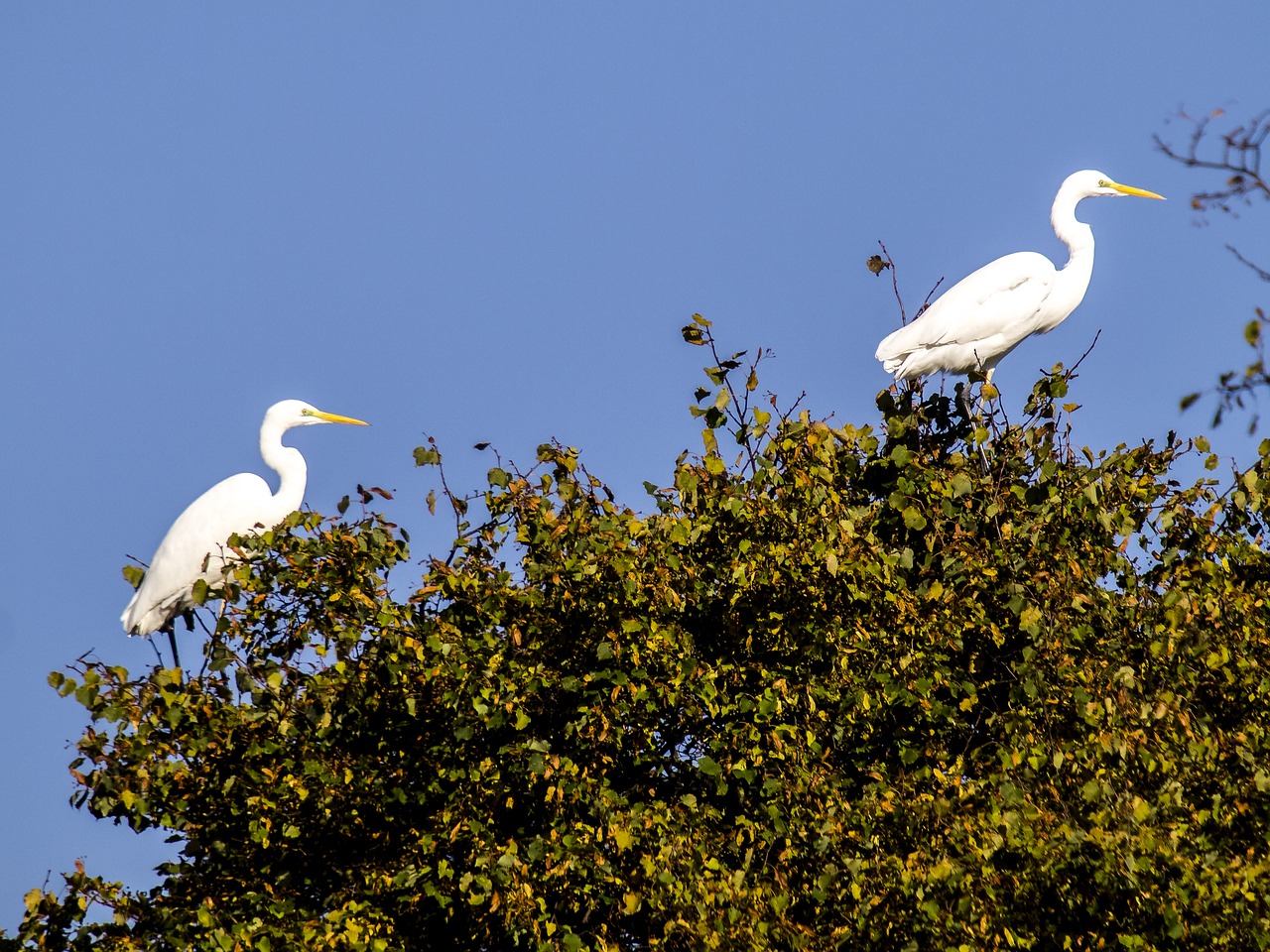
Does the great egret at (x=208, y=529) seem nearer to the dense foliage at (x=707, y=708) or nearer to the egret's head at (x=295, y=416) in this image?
the egret's head at (x=295, y=416)

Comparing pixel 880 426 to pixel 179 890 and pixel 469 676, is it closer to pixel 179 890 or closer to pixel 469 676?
pixel 469 676

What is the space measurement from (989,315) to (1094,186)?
6.95 feet

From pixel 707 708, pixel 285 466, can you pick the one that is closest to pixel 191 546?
pixel 285 466

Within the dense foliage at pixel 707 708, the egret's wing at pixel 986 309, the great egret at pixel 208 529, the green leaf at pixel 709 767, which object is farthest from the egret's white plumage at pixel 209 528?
the green leaf at pixel 709 767

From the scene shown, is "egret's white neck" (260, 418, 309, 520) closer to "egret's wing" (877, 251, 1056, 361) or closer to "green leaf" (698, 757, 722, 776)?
"egret's wing" (877, 251, 1056, 361)

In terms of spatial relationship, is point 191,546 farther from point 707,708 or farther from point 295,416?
point 707,708

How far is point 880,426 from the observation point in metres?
8.70

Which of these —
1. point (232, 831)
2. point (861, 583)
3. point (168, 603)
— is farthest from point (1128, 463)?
point (168, 603)

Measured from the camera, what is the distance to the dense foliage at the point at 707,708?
6469mm

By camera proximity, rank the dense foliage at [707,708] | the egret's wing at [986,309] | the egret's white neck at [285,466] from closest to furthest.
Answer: the dense foliage at [707,708]
the egret's wing at [986,309]
the egret's white neck at [285,466]

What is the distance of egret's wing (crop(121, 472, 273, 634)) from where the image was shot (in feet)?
39.3

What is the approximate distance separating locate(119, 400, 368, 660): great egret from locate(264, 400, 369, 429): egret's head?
0.50 ft

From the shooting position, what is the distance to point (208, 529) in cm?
1223

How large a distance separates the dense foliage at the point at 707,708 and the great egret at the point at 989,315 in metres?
3.48
